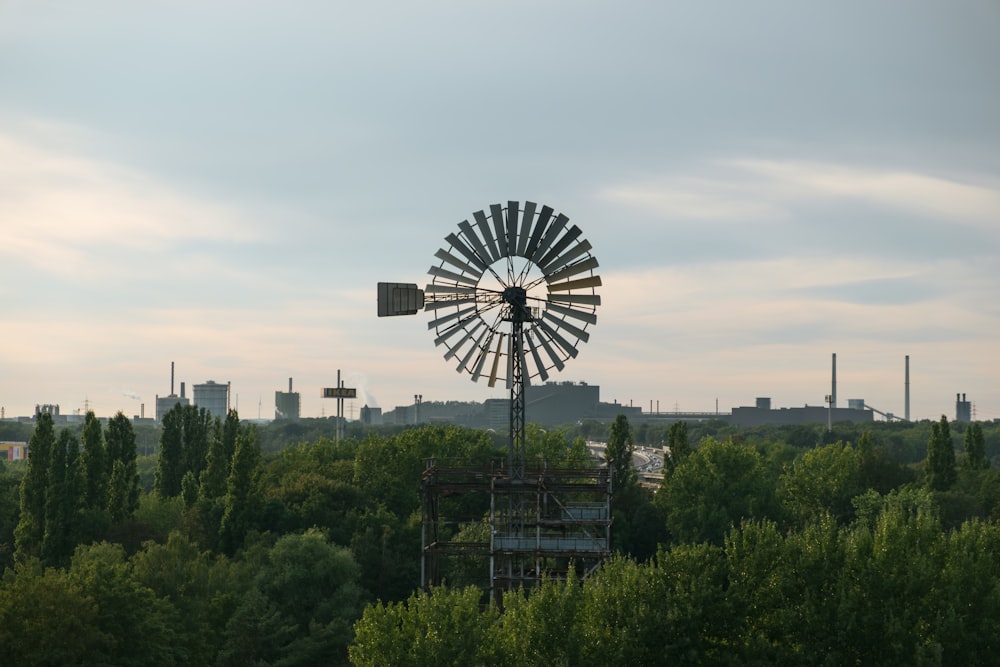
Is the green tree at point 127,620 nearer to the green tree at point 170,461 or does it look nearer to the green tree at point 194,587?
the green tree at point 194,587

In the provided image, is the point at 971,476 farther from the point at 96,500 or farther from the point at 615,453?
the point at 96,500

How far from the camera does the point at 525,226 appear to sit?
229 feet

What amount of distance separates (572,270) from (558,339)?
3.92 meters

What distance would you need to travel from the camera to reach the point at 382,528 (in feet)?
309

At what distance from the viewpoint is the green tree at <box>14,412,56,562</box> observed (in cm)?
8719

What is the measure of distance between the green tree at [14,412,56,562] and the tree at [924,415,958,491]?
85.1 metres

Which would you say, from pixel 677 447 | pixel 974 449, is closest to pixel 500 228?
pixel 677 447

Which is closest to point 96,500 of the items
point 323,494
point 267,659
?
point 323,494

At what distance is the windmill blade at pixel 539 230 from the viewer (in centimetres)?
6950

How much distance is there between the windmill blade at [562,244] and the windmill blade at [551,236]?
0.28 m

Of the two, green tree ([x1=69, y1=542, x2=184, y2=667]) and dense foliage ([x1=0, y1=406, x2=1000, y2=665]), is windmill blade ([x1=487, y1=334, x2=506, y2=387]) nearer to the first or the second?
dense foliage ([x1=0, y1=406, x2=1000, y2=665])

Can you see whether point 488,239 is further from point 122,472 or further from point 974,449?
point 974,449

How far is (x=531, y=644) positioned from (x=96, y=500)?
54349 mm

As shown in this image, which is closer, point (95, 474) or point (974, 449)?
point (95, 474)
